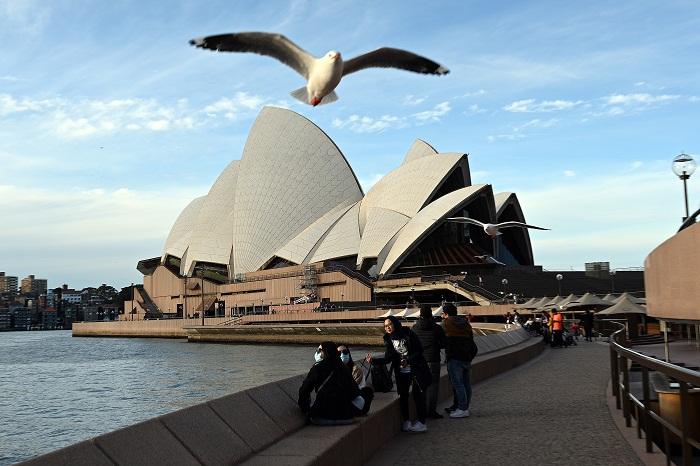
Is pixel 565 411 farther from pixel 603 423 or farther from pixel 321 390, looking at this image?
pixel 321 390

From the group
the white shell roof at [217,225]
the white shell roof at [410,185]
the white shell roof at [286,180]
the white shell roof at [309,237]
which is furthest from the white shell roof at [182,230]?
the white shell roof at [410,185]

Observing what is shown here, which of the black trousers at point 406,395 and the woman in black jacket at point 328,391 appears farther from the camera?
the black trousers at point 406,395

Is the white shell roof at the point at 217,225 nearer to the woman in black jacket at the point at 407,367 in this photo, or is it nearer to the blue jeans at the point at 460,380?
the blue jeans at the point at 460,380

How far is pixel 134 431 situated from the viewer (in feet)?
12.4

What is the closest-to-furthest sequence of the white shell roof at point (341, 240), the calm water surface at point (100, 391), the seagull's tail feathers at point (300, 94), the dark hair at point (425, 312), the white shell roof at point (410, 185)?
the dark hair at point (425, 312)
the seagull's tail feathers at point (300, 94)
the calm water surface at point (100, 391)
the white shell roof at point (410, 185)
the white shell roof at point (341, 240)

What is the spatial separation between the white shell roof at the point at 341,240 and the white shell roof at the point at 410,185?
0.77m

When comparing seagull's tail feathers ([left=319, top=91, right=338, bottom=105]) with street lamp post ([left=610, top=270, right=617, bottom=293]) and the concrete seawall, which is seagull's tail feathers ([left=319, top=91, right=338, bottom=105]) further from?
street lamp post ([left=610, top=270, right=617, bottom=293])

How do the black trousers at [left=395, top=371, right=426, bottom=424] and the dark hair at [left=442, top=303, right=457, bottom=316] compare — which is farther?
the dark hair at [left=442, top=303, right=457, bottom=316]

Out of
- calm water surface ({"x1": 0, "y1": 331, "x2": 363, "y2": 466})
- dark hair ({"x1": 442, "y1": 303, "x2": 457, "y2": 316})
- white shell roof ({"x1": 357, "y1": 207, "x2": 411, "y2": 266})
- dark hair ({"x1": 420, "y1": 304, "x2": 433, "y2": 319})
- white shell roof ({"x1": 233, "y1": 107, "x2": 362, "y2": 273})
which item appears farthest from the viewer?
white shell roof ({"x1": 233, "y1": 107, "x2": 362, "y2": 273})

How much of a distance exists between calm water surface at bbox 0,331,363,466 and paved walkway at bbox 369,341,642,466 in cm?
897

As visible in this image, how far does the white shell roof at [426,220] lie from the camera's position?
55906 millimetres

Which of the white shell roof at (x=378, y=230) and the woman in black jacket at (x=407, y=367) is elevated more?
the white shell roof at (x=378, y=230)

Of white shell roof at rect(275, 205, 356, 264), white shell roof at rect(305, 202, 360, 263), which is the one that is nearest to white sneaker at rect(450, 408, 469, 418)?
white shell roof at rect(305, 202, 360, 263)

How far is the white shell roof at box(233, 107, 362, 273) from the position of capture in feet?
226
